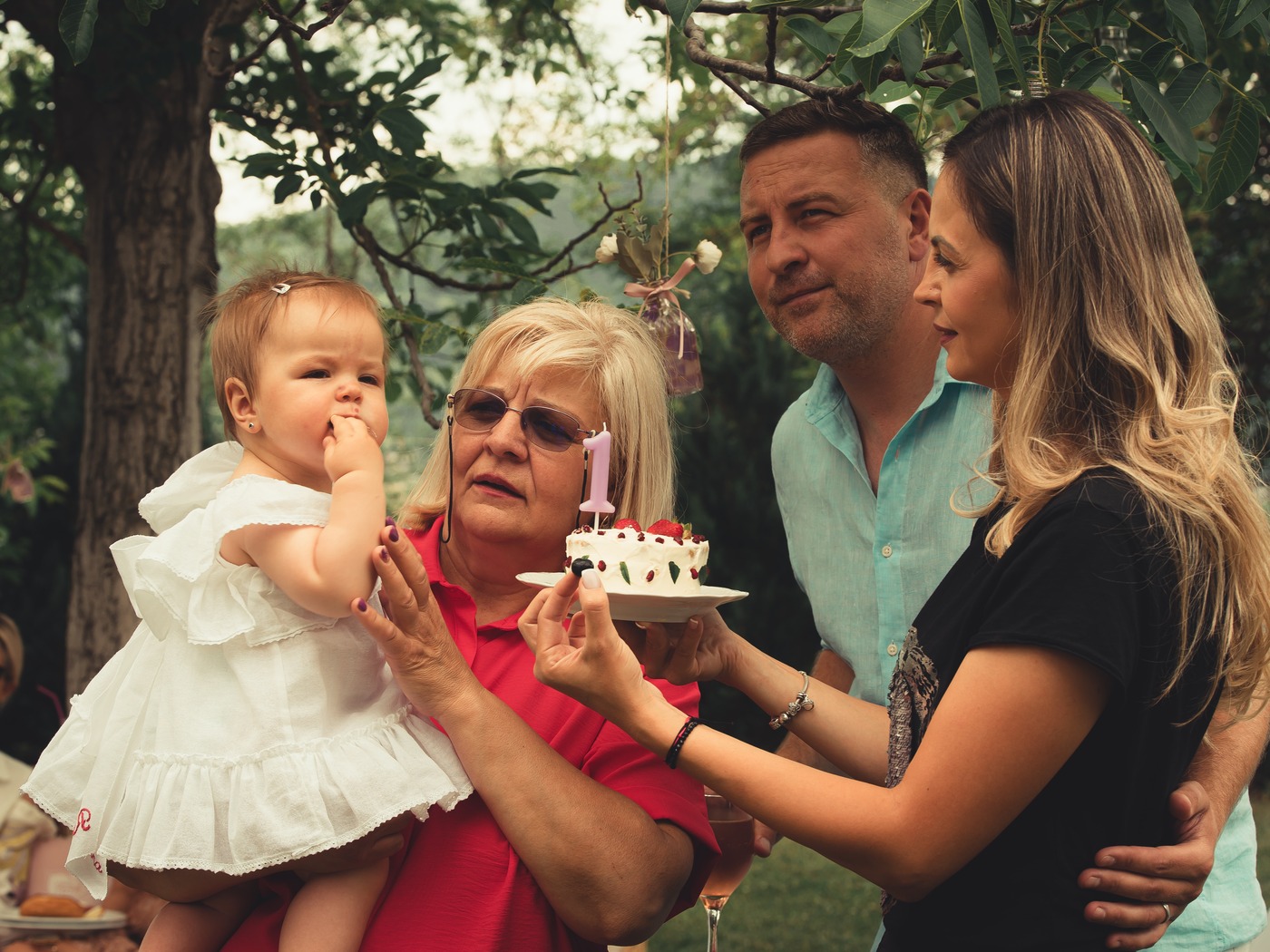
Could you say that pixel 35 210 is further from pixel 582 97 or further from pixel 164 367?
pixel 582 97

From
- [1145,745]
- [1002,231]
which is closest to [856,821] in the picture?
[1145,745]

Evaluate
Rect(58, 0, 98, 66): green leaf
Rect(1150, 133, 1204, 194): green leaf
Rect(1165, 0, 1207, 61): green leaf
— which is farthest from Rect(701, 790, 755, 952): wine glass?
Rect(58, 0, 98, 66): green leaf

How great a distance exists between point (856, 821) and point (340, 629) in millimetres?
1056

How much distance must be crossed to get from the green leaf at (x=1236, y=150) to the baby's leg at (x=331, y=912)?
230cm

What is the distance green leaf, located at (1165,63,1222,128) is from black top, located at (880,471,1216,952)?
1132 mm

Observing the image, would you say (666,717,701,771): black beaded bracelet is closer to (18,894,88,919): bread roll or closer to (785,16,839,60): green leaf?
(785,16,839,60): green leaf

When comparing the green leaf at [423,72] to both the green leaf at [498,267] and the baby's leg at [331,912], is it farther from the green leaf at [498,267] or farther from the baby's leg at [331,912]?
the baby's leg at [331,912]

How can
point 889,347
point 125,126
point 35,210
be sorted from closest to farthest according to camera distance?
point 889,347
point 125,126
point 35,210

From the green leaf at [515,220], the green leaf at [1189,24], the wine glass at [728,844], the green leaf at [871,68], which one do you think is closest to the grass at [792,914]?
the wine glass at [728,844]

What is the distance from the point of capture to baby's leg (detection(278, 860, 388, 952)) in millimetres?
2037

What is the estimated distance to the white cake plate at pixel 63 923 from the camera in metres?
4.32

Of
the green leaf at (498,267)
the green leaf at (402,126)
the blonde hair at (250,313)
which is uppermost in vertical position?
the green leaf at (402,126)

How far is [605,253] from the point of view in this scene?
10.3 ft

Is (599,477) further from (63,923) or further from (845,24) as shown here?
(63,923)
